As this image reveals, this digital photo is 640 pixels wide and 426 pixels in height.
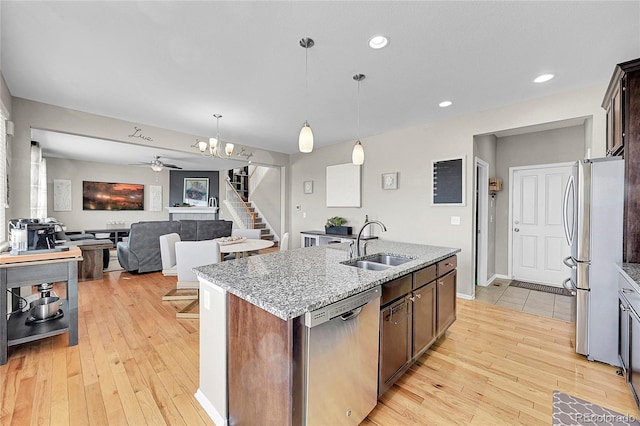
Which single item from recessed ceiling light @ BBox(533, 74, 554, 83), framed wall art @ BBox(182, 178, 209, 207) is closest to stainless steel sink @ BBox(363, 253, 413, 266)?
recessed ceiling light @ BBox(533, 74, 554, 83)

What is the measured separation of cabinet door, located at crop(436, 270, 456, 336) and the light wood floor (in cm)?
22

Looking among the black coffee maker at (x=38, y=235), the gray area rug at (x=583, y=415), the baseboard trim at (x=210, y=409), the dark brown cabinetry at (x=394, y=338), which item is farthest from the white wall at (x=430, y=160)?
the black coffee maker at (x=38, y=235)

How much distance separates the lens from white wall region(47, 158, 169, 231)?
24.1ft

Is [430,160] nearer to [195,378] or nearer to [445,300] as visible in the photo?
[445,300]

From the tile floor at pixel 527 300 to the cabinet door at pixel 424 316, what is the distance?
193 centimetres

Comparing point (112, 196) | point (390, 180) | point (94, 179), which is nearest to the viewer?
point (390, 180)

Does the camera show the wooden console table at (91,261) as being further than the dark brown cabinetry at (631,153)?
Yes

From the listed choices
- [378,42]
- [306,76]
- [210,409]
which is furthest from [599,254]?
[210,409]

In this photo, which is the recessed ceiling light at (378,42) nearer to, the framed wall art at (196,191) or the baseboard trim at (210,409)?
the baseboard trim at (210,409)

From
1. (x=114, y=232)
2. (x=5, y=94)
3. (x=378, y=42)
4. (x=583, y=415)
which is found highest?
(x=378, y=42)

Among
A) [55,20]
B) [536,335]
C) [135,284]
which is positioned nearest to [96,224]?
[135,284]

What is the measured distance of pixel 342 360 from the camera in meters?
1.37

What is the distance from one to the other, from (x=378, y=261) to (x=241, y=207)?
22.9ft

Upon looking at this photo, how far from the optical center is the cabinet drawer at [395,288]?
1.67m
